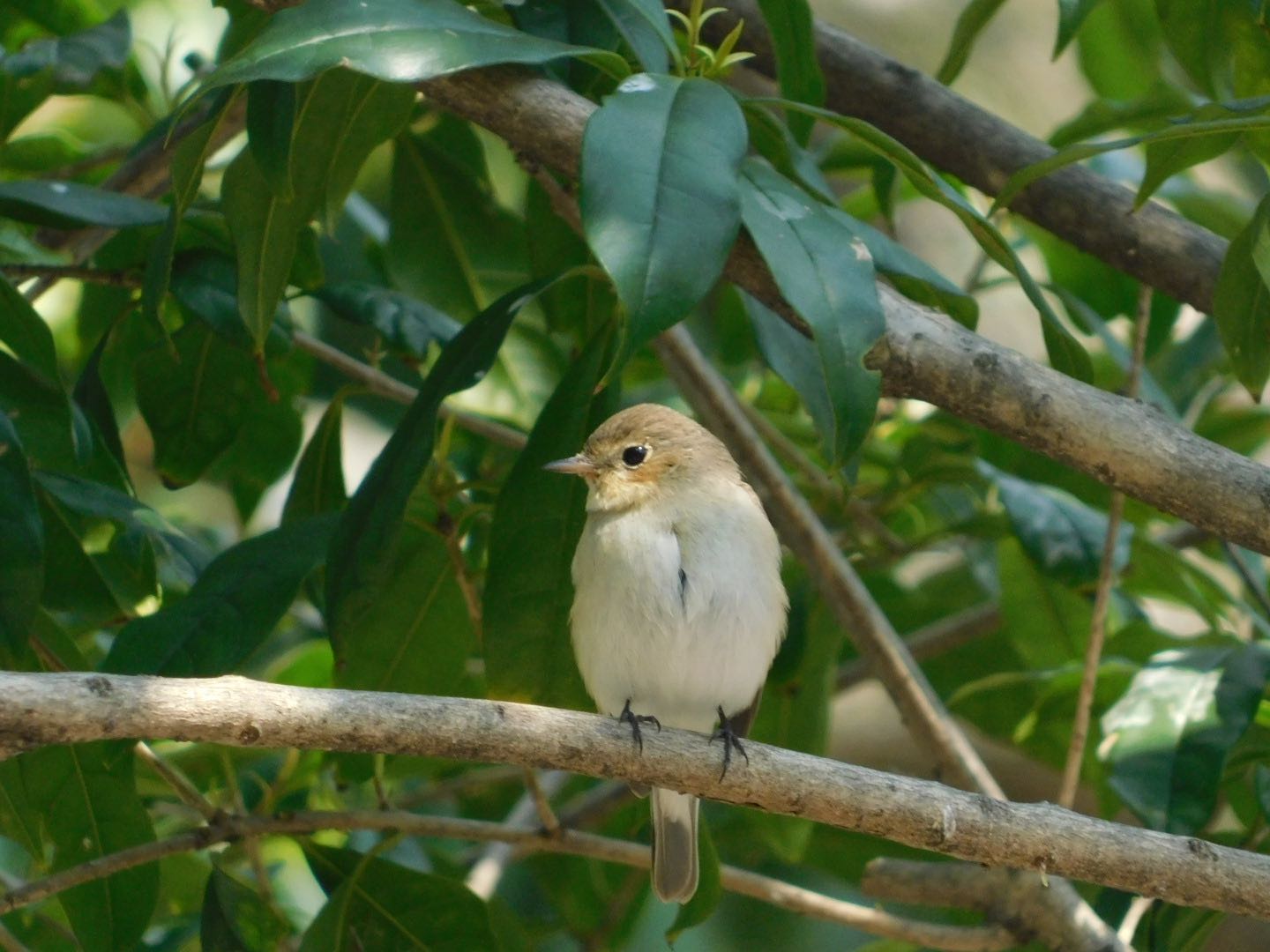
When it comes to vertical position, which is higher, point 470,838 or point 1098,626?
point 1098,626

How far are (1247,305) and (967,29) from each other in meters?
0.98

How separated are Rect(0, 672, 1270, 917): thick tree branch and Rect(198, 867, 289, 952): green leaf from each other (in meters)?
1.11

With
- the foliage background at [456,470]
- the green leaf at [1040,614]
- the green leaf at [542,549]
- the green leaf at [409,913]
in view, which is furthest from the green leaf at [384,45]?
the green leaf at [1040,614]

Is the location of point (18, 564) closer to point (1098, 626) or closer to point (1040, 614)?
point (1098, 626)

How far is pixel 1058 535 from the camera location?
12.4 ft

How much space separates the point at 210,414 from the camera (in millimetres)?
3777

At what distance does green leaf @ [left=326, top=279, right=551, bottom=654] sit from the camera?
2988mm

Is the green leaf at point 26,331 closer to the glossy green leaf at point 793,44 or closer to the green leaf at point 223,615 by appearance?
the green leaf at point 223,615

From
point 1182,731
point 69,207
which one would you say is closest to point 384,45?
point 69,207

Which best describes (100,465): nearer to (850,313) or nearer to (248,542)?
(248,542)

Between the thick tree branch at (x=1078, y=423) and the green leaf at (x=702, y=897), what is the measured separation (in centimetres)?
141

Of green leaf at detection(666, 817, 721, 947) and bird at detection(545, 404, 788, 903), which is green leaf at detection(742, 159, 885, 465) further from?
green leaf at detection(666, 817, 721, 947)

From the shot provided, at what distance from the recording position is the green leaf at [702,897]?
350 centimetres

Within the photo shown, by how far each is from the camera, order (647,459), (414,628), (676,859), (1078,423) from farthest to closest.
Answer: (647,459)
(414,628)
(676,859)
(1078,423)
